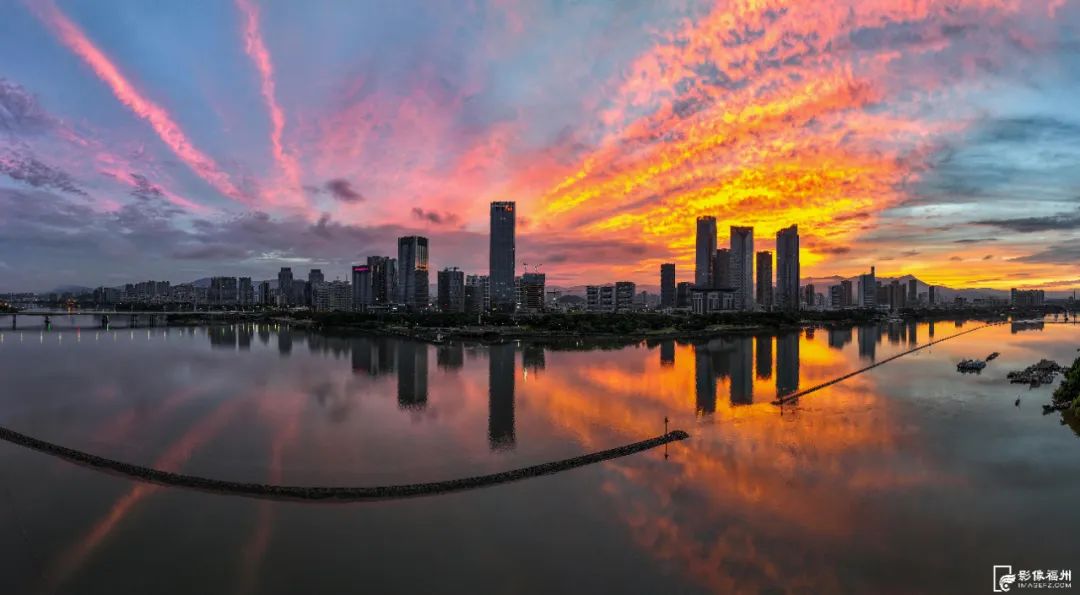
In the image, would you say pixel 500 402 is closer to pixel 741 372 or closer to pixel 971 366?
pixel 741 372

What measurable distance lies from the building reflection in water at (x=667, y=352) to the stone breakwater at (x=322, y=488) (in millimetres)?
19200

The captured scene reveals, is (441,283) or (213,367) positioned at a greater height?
(441,283)

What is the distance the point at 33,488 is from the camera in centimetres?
1076

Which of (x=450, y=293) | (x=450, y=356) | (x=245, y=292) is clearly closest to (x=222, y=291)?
(x=245, y=292)

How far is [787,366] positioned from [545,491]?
2408 cm

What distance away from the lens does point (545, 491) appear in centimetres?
1060

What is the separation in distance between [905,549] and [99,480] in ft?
50.1

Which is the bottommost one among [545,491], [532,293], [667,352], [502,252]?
[545,491]

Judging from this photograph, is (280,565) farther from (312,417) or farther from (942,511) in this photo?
(942,511)

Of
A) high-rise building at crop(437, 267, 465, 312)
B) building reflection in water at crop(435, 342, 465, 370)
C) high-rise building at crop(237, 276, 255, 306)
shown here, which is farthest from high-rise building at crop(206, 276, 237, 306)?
building reflection in water at crop(435, 342, 465, 370)

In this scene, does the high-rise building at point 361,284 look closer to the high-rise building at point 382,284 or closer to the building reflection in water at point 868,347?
the high-rise building at point 382,284

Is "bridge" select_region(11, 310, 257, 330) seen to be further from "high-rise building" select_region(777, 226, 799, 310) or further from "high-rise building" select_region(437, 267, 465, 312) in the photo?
"high-rise building" select_region(777, 226, 799, 310)

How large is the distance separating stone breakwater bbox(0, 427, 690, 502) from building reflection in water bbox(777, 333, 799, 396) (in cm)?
1287

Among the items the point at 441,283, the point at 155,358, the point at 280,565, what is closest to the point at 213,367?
the point at 155,358
